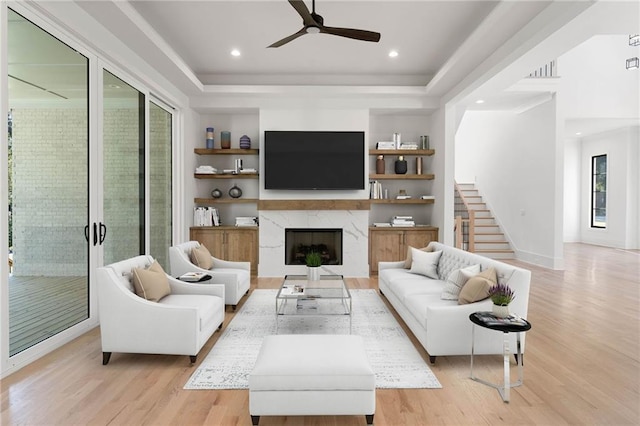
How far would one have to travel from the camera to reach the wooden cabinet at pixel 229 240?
259 inches

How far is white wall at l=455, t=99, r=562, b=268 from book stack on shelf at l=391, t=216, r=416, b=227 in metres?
2.73

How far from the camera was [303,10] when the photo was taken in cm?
294

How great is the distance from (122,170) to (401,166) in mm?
4547

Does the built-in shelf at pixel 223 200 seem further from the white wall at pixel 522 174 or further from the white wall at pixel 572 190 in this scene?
the white wall at pixel 572 190

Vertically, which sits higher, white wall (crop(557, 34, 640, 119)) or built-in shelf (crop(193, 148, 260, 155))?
white wall (crop(557, 34, 640, 119))

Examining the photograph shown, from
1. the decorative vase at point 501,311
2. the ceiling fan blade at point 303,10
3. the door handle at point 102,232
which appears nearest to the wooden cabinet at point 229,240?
the door handle at point 102,232

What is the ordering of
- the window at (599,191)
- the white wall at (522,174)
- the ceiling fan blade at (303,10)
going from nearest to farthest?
the ceiling fan blade at (303,10) → the white wall at (522,174) → the window at (599,191)

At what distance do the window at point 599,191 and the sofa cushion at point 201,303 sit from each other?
11.2 metres

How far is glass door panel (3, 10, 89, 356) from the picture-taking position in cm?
295

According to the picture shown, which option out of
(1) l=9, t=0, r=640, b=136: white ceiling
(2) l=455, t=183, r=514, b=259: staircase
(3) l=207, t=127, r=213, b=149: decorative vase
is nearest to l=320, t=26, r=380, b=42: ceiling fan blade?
(1) l=9, t=0, r=640, b=136: white ceiling

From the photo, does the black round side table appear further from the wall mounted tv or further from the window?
the window

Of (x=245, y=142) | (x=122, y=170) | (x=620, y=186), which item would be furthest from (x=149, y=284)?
(x=620, y=186)

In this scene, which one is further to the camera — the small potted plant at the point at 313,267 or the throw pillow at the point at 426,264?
the throw pillow at the point at 426,264

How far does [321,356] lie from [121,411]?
1.27 metres
